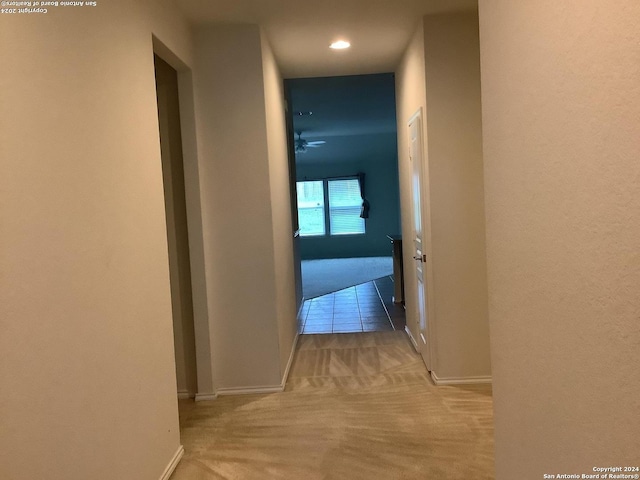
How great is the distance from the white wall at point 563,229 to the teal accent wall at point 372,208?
35.6 ft

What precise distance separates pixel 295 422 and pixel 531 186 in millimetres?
2366

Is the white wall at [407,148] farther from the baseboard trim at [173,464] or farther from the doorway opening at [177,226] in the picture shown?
the baseboard trim at [173,464]

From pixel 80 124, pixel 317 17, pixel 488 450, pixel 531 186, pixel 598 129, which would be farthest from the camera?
pixel 317 17

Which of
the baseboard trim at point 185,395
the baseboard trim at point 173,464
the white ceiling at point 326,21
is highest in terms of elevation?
the white ceiling at point 326,21

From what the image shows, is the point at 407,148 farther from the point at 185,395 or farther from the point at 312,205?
the point at 312,205

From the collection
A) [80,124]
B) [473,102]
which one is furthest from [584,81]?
[473,102]

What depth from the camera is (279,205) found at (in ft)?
14.1

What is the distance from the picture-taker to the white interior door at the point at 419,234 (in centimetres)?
403

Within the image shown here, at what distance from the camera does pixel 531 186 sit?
1.49 metres

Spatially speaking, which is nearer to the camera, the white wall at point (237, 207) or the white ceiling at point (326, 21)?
the white ceiling at point (326, 21)

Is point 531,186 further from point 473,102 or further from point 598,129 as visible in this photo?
point 473,102

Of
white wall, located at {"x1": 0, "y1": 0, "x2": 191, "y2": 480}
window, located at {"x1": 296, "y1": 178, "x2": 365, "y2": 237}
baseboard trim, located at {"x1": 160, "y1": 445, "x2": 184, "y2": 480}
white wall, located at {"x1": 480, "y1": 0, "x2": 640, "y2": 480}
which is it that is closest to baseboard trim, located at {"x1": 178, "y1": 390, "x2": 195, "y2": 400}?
baseboard trim, located at {"x1": 160, "y1": 445, "x2": 184, "y2": 480}

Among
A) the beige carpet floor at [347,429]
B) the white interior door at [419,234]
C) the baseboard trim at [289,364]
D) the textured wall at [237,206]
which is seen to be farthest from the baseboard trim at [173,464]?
the white interior door at [419,234]

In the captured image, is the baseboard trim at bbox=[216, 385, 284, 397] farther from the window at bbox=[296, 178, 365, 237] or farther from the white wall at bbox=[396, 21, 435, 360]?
the window at bbox=[296, 178, 365, 237]
